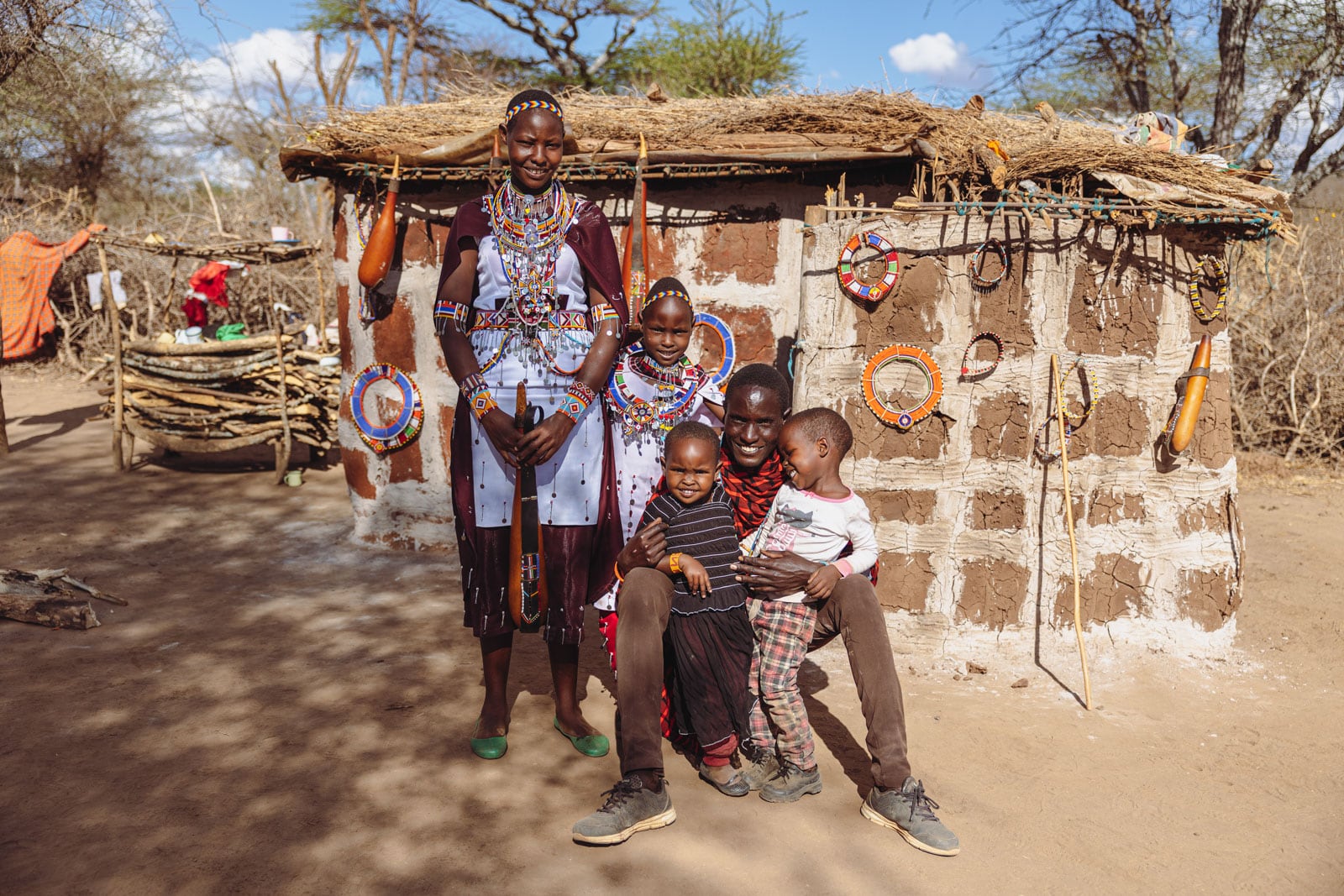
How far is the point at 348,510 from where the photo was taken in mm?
6516

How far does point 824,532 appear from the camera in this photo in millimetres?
2879

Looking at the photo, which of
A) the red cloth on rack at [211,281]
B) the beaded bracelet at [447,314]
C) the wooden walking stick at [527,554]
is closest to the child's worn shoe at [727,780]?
the wooden walking stick at [527,554]

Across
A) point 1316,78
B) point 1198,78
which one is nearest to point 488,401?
point 1316,78

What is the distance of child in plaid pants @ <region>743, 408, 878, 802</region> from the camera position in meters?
2.82

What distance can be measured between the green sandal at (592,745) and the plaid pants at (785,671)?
0.56 meters

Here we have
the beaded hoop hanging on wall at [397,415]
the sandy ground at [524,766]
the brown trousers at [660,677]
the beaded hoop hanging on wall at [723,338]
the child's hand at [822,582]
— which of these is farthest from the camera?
the beaded hoop hanging on wall at [397,415]

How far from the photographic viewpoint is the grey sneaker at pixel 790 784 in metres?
2.81

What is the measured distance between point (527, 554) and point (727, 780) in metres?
0.93

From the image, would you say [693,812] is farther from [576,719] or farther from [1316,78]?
[1316,78]

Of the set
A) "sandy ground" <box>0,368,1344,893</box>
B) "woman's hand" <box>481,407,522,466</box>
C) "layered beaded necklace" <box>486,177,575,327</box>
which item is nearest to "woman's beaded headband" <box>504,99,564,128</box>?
"layered beaded necklace" <box>486,177,575,327</box>

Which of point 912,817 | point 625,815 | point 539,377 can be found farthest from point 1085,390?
point 625,815

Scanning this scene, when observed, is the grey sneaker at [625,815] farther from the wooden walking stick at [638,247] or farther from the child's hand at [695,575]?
the wooden walking stick at [638,247]

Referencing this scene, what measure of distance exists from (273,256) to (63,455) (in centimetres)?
271

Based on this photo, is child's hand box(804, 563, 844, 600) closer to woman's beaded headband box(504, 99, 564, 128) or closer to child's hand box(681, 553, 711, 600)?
child's hand box(681, 553, 711, 600)
